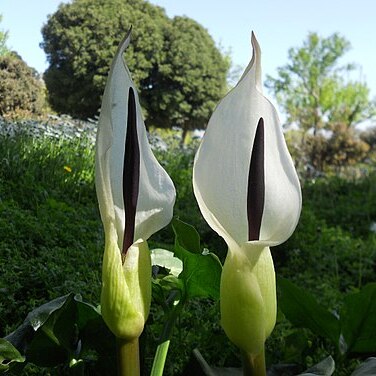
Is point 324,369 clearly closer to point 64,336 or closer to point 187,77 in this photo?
point 64,336

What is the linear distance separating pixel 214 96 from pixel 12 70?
8.36m

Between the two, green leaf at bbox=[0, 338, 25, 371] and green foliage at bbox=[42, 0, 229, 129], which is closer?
green leaf at bbox=[0, 338, 25, 371]

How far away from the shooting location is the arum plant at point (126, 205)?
616mm

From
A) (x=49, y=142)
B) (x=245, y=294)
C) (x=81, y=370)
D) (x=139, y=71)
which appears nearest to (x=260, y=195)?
(x=245, y=294)

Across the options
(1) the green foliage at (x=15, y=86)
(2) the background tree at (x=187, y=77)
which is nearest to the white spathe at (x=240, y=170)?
(1) the green foliage at (x=15, y=86)

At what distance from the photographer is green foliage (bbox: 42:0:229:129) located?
6.59m

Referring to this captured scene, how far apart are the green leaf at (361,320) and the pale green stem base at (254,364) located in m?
0.32

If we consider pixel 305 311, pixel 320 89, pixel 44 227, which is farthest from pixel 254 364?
pixel 320 89

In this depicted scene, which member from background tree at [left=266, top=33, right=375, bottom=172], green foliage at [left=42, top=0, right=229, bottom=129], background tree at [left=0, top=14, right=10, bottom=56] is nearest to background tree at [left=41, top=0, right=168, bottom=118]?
green foliage at [left=42, top=0, right=229, bottom=129]

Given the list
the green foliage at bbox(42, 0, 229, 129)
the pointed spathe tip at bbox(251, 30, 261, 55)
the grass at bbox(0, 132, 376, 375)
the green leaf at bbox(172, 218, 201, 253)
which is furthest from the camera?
the green foliage at bbox(42, 0, 229, 129)

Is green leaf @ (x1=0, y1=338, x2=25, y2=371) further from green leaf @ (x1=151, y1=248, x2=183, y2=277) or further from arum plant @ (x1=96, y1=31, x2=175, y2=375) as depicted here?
green leaf @ (x1=151, y1=248, x2=183, y2=277)

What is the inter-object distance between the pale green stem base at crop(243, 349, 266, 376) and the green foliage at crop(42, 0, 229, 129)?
18.4 feet

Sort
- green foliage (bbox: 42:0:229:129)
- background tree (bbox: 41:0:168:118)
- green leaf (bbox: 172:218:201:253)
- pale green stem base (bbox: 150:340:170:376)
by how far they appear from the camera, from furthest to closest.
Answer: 1. green foliage (bbox: 42:0:229:129)
2. background tree (bbox: 41:0:168:118)
3. green leaf (bbox: 172:218:201:253)
4. pale green stem base (bbox: 150:340:170:376)

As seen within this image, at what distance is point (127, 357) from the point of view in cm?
66
